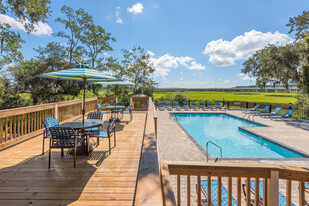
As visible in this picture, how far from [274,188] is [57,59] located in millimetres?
17973

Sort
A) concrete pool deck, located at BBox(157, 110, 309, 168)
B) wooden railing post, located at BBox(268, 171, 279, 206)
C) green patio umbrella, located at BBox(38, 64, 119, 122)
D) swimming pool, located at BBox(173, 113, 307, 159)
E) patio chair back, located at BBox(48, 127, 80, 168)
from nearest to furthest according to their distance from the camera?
wooden railing post, located at BBox(268, 171, 279, 206) → patio chair back, located at BBox(48, 127, 80, 168) → green patio umbrella, located at BBox(38, 64, 119, 122) → concrete pool deck, located at BBox(157, 110, 309, 168) → swimming pool, located at BBox(173, 113, 307, 159)

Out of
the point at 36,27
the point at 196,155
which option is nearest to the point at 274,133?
the point at 196,155

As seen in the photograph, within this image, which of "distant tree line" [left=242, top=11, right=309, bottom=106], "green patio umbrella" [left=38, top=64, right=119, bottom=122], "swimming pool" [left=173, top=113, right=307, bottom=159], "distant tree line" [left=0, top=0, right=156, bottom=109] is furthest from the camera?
"distant tree line" [left=242, top=11, right=309, bottom=106]

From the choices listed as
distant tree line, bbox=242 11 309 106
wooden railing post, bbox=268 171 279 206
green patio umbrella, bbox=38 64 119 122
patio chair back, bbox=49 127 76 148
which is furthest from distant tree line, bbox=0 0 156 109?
distant tree line, bbox=242 11 309 106

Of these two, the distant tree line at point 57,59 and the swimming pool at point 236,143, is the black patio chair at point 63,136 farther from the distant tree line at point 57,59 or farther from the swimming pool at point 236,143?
the distant tree line at point 57,59

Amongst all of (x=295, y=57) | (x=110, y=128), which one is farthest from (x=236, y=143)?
(x=295, y=57)

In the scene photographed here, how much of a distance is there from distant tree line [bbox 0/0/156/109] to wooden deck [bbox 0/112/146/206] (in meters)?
8.86

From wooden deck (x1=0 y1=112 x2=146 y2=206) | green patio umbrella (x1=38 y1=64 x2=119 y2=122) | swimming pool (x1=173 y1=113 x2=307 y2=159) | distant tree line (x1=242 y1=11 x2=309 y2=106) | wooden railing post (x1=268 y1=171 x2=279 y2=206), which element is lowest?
swimming pool (x1=173 y1=113 x2=307 y2=159)

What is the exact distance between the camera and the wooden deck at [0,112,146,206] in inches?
79.9

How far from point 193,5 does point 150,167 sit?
1153 cm

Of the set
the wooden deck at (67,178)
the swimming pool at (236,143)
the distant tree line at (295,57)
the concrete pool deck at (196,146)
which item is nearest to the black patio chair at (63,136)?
the wooden deck at (67,178)

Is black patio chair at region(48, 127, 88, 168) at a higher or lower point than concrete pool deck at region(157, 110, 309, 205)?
higher

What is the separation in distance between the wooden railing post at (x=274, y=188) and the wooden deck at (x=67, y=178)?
1.57 m

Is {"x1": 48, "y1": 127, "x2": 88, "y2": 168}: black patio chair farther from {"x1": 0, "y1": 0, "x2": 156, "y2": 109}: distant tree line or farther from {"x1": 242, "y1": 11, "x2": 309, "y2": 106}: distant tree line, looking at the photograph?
{"x1": 242, "y1": 11, "x2": 309, "y2": 106}: distant tree line
